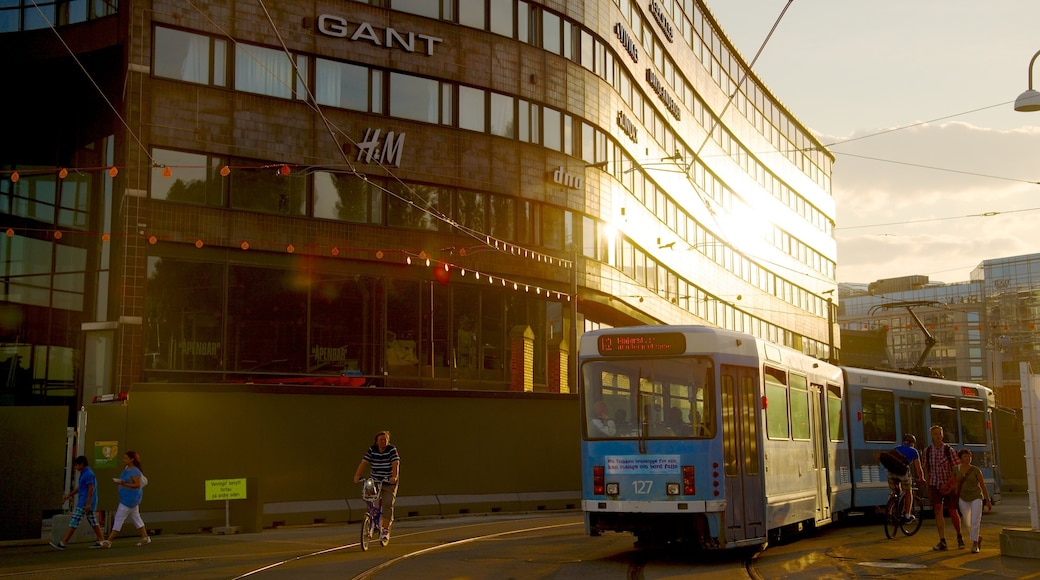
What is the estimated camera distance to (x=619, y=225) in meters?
37.3

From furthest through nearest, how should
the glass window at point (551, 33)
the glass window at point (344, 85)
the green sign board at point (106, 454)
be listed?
the glass window at point (551, 33) < the glass window at point (344, 85) < the green sign board at point (106, 454)

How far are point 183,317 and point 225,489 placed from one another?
22.4ft

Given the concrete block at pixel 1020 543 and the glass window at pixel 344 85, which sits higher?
the glass window at pixel 344 85

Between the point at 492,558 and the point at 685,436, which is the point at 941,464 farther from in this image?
the point at 492,558

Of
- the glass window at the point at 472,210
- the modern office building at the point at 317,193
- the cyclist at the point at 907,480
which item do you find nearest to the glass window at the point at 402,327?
the modern office building at the point at 317,193

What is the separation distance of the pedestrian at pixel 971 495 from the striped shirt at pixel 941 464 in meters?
0.34

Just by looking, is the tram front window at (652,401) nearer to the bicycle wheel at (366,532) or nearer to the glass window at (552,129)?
the bicycle wheel at (366,532)

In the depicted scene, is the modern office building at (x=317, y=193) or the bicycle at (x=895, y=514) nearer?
the bicycle at (x=895, y=514)

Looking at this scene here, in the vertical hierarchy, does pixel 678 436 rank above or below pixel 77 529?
above

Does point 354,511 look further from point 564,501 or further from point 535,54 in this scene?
point 535,54

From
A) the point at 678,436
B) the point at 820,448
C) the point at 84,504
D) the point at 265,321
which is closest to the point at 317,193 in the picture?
the point at 265,321

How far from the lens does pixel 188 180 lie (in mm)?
27453

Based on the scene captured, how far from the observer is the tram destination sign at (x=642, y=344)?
572 inches

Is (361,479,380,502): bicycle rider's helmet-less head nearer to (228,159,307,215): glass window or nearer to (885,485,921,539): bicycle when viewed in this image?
(885,485,921,539): bicycle
